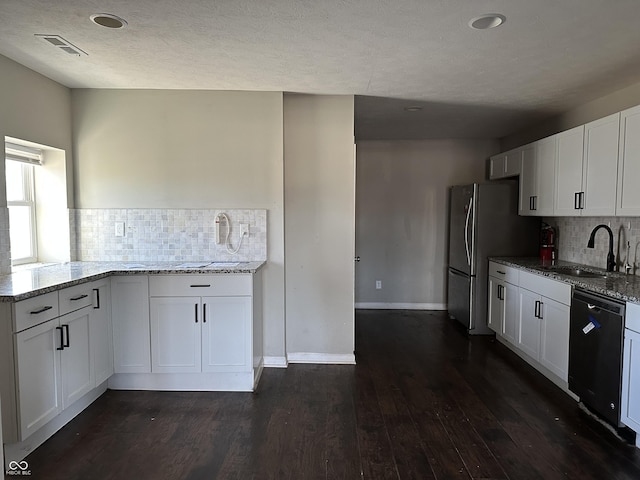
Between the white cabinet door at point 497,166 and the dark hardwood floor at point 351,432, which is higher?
the white cabinet door at point 497,166

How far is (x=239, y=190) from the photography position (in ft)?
11.4

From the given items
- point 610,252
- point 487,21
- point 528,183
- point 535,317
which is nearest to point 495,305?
point 535,317

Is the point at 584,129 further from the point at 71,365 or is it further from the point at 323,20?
the point at 71,365

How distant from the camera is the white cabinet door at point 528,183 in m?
4.01

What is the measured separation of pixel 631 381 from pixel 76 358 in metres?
3.35

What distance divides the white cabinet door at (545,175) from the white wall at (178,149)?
249 cm

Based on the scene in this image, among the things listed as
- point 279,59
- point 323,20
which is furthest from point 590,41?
point 279,59

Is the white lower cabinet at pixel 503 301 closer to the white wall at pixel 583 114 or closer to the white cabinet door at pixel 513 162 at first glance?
the white cabinet door at pixel 513 162

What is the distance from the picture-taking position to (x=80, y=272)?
2.84 m

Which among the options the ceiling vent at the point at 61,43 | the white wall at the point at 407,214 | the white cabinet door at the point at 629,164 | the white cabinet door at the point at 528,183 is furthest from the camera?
the white wall at the point at 407,214

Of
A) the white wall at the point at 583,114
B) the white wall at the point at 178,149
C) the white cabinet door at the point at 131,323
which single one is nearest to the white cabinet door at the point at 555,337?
the white wall at the point at 583,114

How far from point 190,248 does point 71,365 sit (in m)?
1.27

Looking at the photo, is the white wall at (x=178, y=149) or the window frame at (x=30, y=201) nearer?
the window frame at (x=30, y=201)

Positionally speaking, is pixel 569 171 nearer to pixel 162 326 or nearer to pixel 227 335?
pixel 227 335
